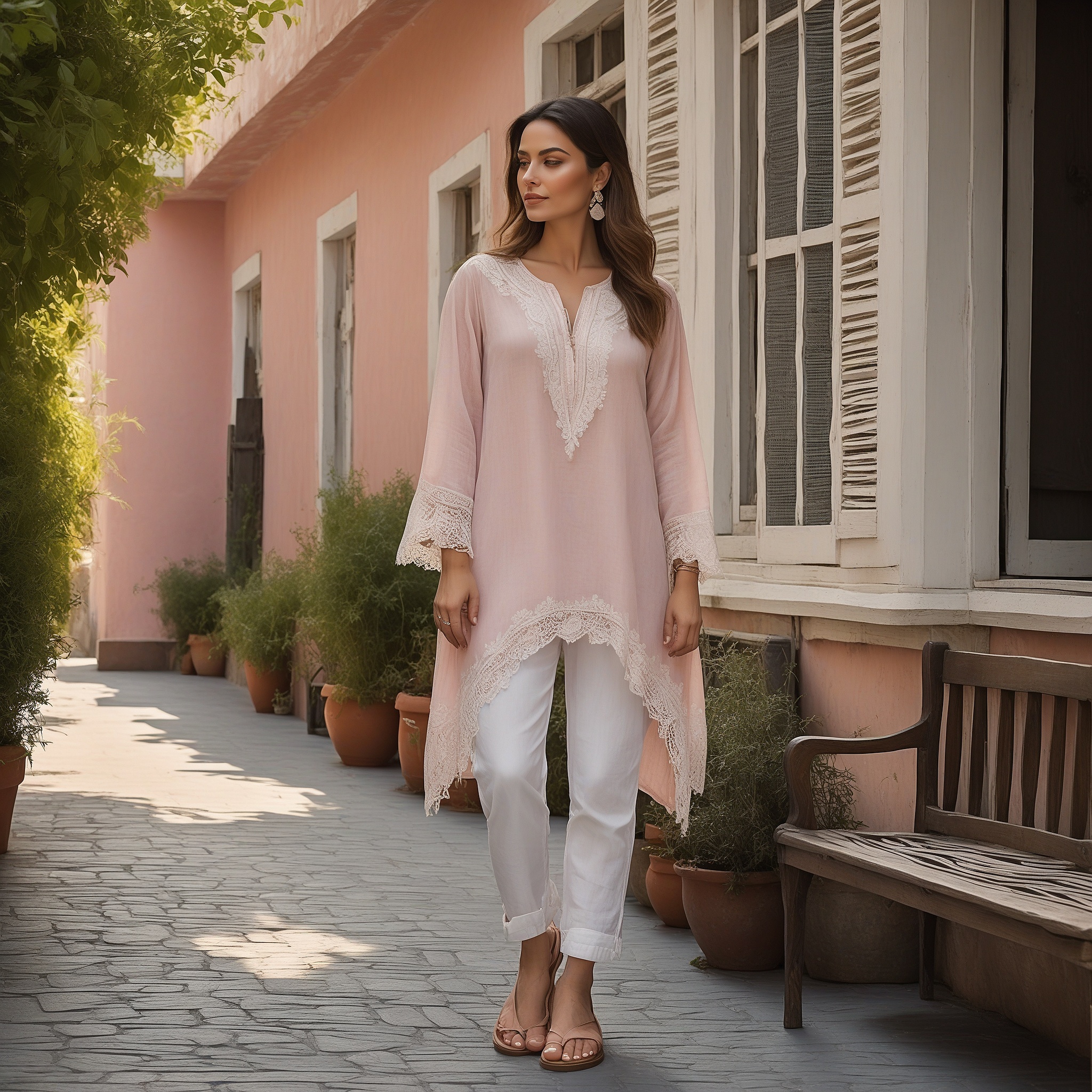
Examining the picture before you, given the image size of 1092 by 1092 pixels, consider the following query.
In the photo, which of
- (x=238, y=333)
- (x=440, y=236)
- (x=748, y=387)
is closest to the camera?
(x=748, y=387)

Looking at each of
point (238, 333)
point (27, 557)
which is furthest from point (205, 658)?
point (27, 557)

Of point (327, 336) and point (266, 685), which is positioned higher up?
point (327, 336)

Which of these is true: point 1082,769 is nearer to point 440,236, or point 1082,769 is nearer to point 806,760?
point 806,760

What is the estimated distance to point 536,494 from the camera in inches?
138

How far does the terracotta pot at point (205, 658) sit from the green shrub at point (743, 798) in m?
10.7

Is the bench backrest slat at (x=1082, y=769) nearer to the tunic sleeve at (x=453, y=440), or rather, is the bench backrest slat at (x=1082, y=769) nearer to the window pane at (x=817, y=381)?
the tunic sleeve at (x=453, y=440)

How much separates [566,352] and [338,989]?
1.77 metres

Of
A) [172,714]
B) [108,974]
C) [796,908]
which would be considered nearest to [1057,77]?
[796,908]

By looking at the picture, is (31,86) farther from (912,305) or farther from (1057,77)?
(1057,77)

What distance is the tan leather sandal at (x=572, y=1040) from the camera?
11.3ft

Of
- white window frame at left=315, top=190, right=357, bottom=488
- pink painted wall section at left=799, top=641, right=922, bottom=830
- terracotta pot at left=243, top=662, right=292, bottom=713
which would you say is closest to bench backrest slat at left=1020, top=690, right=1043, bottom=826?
pink painted wall section at left=799, top=641, right=922, bottom=830

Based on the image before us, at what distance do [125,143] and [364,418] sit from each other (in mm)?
5293

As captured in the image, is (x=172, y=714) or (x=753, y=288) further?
(x=172, y=714)

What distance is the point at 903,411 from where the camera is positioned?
4531mm
